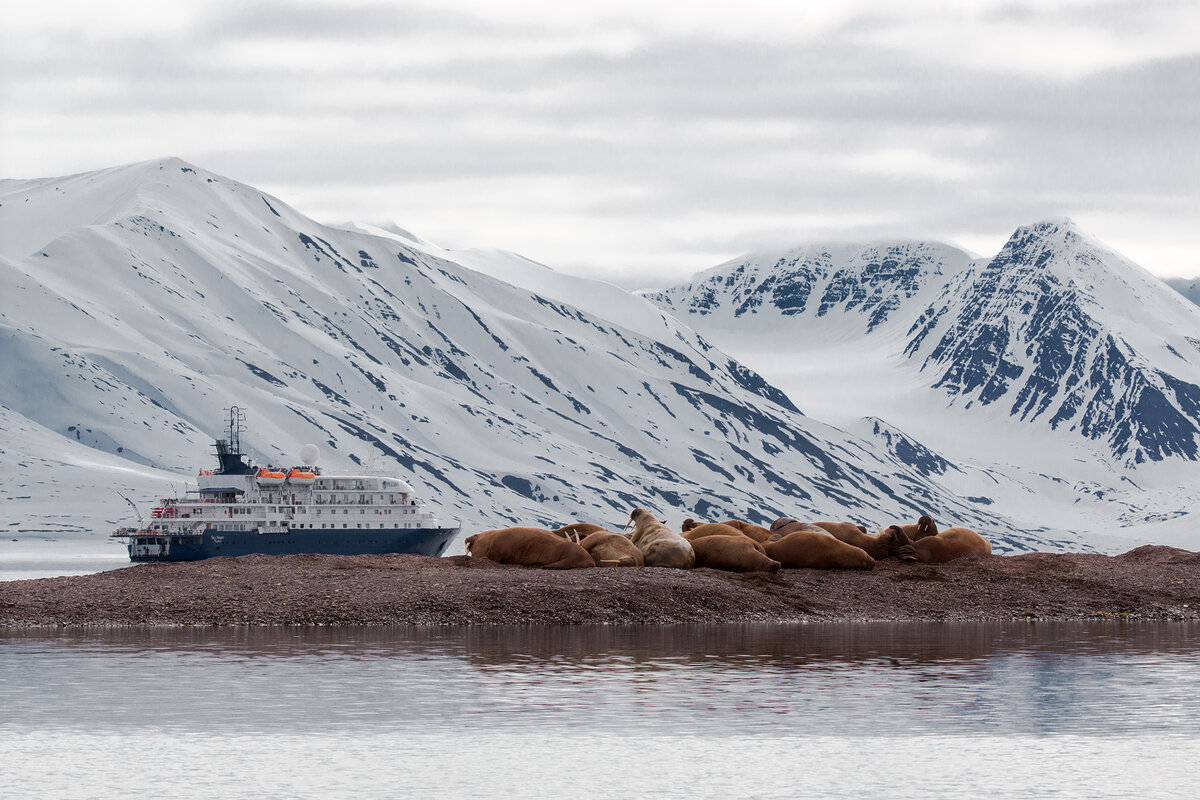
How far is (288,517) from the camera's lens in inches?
4722

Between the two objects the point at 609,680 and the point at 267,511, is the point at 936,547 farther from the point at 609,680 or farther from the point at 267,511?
the point at 267,511

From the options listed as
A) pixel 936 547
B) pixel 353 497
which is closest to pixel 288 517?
pixel 353 497

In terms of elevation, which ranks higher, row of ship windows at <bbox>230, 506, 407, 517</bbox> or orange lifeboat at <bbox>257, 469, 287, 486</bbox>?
orange lifeboat at <bbox>257, 469, 287, 486</bbox>

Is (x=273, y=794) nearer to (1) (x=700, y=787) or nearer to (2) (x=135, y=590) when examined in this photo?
(1) (x=700, y=787)

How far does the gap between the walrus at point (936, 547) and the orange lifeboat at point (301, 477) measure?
5897cm

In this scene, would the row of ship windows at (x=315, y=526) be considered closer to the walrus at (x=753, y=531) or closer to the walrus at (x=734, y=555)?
the walrus at (x=753, y=531)

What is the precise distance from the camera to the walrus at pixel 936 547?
69750mm

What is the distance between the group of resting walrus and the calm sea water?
16962mm

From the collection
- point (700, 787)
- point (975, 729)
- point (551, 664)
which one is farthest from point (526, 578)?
point (700, 787)

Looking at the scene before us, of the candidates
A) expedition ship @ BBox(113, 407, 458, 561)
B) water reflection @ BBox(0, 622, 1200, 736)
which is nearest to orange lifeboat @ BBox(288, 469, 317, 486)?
expedition ship @ BBox(113, 407, 458, 561)

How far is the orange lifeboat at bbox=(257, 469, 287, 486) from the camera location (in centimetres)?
11812

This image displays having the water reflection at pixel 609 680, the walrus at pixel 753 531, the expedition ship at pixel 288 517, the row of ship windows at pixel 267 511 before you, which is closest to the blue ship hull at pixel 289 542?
the expedition ship at pixel 288 517

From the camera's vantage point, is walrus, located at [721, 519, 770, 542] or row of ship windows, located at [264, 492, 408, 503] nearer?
walrus, located at [721, 519, 770, 542]

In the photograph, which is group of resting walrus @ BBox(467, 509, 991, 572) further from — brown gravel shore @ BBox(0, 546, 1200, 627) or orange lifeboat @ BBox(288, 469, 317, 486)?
orange lifeboat @ BBox(288, 469, 317, 486)
